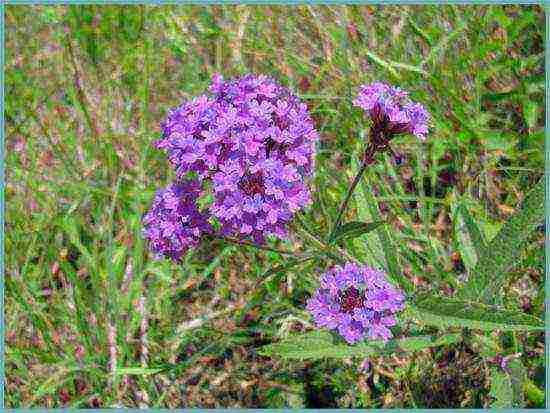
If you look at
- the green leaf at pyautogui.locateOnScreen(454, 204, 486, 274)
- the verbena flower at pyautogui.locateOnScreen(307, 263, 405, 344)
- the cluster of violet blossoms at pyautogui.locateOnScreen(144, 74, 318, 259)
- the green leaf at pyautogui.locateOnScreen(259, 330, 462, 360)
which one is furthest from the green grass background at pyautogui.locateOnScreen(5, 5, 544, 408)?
the cluster of violet blossoms at pyautogui.locateOnScreen(144, 74, 318, 259)

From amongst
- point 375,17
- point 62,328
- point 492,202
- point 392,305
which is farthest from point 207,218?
point 375,17

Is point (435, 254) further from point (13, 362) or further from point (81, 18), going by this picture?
point (81, 18)

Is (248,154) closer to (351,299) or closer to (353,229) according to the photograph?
(353,229)

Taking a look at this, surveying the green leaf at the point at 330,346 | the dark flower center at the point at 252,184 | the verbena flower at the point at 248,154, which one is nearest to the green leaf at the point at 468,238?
the green leaf at the point at 330,346

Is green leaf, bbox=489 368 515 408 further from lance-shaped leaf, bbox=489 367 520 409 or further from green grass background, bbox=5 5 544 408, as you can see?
green grass background, bbox=5 5 544 408

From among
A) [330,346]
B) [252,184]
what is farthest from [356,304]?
[252,184]
